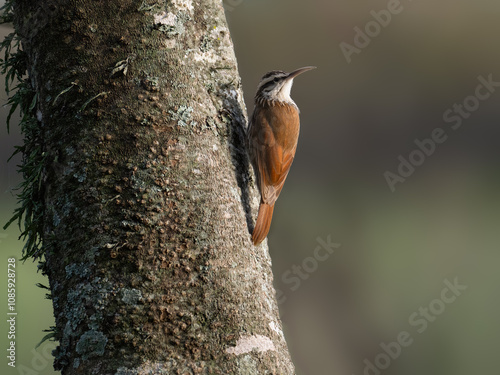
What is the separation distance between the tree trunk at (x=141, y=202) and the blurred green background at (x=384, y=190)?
4623mm

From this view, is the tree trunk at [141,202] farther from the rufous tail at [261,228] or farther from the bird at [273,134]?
the bird at [273,134]

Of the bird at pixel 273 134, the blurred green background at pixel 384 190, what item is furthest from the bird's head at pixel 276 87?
the blurred green background at pixel 384 190

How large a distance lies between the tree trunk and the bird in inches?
27.4

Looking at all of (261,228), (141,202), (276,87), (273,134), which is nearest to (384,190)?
(276,87)

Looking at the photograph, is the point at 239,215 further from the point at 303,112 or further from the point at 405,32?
the point at 405,32

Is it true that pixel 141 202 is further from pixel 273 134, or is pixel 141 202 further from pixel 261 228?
pixel 273 134

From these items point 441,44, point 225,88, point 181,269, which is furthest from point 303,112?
point 181,269

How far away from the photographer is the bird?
10.7 ft

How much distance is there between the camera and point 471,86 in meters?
8.45

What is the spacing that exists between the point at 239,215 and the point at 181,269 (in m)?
0.33

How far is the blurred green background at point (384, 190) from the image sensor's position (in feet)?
22.9

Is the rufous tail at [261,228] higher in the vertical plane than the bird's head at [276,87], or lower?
higher

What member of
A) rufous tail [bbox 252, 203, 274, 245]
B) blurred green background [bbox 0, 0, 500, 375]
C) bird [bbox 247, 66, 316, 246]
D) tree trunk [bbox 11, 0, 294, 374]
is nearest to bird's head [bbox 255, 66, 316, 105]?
bird [bbox 247, 66, 316, 246]

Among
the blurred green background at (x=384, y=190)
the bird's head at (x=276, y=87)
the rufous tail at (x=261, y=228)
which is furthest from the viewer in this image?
the blurred green background at (x=384, y=190)
